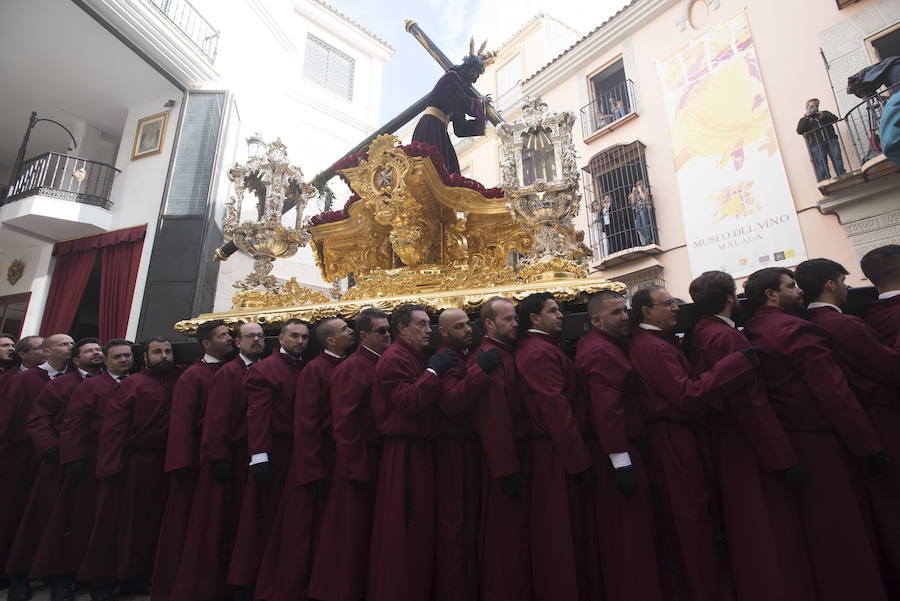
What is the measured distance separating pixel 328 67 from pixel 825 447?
15171 millimetres

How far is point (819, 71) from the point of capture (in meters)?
8.52

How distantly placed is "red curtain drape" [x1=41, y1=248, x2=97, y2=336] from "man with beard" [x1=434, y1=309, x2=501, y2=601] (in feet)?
32.0

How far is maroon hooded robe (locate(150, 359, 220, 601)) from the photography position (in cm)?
306

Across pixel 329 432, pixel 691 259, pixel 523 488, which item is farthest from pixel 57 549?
pixel 691 259

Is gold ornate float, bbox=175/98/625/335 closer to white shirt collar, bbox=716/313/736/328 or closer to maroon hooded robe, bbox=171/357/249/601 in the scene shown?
white shirt collar, bbox=716/313/736/328

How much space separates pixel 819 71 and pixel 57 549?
12.4 metres

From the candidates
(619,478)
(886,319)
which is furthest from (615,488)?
(886,319)

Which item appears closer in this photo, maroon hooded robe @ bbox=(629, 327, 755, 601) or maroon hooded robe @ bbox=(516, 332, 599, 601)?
maroon hooded robe @ bbox=(629, 327, 755, 601)

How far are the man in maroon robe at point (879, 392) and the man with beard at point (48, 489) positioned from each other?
498cm

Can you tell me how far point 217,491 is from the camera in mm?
3178

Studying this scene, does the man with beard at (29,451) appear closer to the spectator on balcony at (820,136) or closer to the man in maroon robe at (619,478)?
the man in maroon robe at (619,478)

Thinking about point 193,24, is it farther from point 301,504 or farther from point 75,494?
point 301,504

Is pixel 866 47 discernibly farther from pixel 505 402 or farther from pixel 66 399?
pixel 66 399

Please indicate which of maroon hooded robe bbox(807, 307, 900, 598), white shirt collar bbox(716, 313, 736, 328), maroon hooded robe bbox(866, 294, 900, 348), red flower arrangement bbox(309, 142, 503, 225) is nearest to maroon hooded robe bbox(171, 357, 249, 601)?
red flower arrangement bbox(309, 142, 503, 225)
